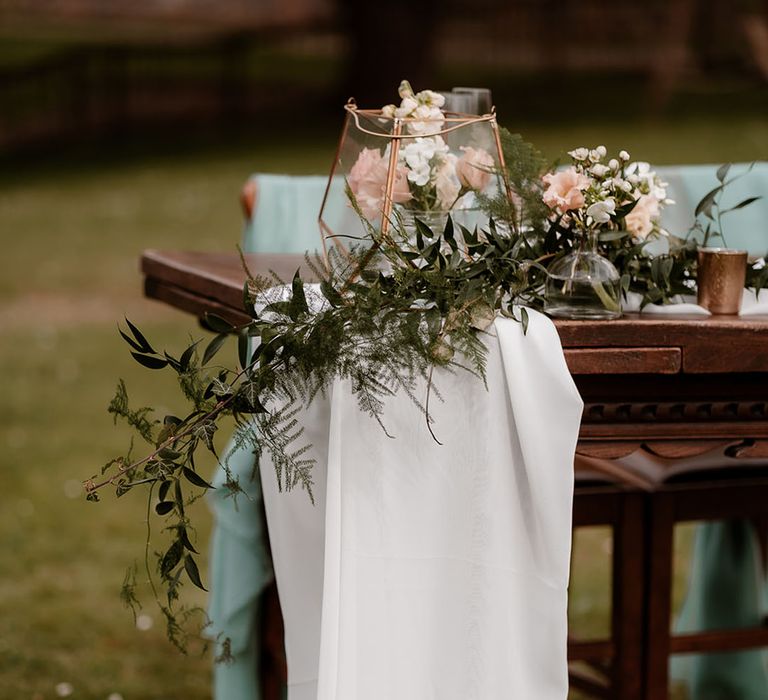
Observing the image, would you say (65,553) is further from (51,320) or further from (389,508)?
(51,320)

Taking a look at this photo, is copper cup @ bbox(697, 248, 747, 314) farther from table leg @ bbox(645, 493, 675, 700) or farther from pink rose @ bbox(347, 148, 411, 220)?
table leg @ bbox(645, 493, 675, 700)

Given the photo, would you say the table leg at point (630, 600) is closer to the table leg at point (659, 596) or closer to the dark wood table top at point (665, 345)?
the table leg at point (659, 596)

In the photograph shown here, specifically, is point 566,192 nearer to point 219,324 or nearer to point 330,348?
point 330,348

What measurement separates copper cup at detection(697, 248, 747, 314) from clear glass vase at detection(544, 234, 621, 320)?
186mm

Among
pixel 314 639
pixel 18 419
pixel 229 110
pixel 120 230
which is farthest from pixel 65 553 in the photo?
pixel 229 110

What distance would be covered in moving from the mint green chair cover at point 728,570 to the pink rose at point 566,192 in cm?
127

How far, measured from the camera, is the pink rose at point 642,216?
2266 millimetres

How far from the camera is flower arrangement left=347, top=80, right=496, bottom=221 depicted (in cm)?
224

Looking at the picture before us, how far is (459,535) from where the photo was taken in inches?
82.1

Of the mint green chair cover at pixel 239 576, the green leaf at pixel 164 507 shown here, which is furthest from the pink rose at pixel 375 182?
the mint green chair cover at pixel 239 576

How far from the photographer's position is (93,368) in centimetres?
734

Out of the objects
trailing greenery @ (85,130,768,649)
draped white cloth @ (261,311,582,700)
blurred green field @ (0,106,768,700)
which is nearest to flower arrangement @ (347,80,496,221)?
trailing greenery @ (85,130,768,649)

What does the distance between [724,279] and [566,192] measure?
296 millimetres

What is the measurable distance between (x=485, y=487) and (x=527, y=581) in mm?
160
